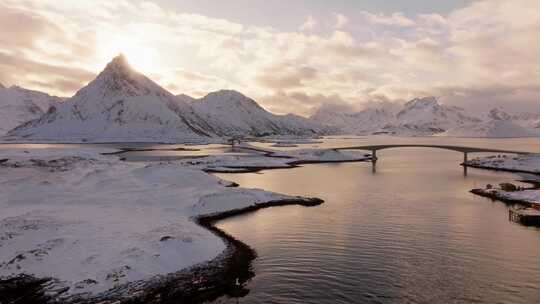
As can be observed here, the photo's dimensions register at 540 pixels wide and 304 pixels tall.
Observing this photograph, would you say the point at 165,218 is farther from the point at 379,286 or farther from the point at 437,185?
the point at 437,185

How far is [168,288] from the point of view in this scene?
31.4 m

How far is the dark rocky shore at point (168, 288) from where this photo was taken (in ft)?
95.9

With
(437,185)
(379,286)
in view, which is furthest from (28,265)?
(437,185)

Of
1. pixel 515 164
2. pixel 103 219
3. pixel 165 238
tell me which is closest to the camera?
pixel 165 238

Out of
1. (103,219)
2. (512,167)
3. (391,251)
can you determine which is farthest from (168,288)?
(512,167)

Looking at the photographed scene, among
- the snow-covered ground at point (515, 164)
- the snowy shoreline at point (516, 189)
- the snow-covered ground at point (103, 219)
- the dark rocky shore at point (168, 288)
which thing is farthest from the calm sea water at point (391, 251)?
the snow-covered ground at point (515, 164)

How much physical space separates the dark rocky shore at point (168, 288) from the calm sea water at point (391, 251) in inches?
61.7

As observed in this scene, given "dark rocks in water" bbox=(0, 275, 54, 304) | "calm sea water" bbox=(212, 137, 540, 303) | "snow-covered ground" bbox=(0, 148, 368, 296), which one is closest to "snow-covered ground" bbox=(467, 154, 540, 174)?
"calm sea water" bbox=(212, 137, 540, 303)

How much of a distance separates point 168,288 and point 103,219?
65.7 feet

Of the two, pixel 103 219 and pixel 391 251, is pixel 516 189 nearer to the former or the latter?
pixel 391 251

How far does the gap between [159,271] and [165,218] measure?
56.7 feet

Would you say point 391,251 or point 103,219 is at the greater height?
point 103,219

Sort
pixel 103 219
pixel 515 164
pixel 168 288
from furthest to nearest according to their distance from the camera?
pixel 515 164 → pixel 103 219 → pixel 168 288

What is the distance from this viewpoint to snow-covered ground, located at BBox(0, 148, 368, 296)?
111 ft
